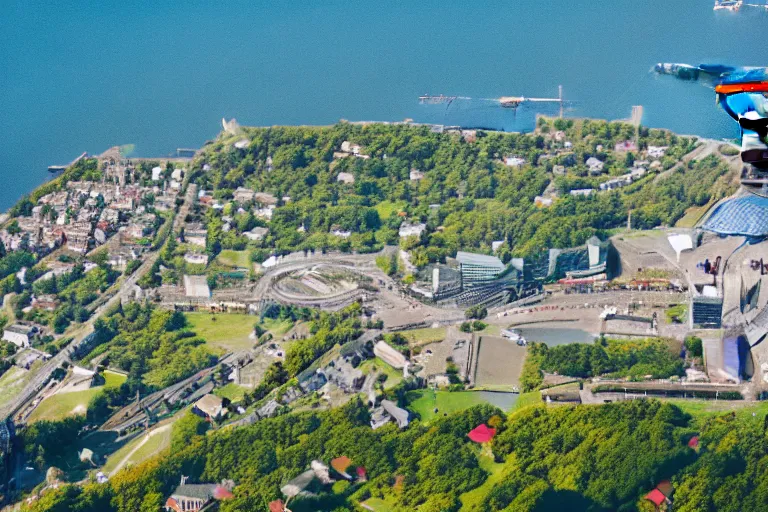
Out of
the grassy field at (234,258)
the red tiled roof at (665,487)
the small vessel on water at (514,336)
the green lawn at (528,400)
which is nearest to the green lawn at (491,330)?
the small vessel on water at (514,336)

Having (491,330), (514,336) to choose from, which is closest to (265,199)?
(491,330)

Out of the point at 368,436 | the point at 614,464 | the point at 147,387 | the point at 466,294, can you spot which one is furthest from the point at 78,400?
the point at 614,464

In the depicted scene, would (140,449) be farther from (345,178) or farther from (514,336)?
(345,178)

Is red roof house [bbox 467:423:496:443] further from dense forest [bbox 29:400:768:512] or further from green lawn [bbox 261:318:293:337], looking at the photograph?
green lawn [bbox 261:318:293:337]

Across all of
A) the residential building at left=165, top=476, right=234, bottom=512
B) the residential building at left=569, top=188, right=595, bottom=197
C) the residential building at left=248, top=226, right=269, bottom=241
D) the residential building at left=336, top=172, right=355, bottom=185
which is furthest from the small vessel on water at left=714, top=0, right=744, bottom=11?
the residential building at left=165, top=476, right=234, bottom=512

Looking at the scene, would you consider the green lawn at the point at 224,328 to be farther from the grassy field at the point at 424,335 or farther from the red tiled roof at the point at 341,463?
the red tiled roof at the point at 341,463

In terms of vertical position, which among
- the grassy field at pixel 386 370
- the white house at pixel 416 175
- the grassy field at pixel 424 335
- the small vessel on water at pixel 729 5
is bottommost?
the grassy field at pixel 386 370

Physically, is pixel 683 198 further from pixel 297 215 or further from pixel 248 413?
pixel 248 413
